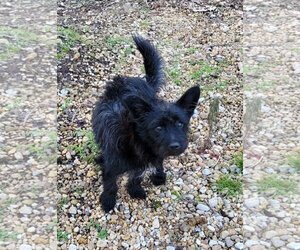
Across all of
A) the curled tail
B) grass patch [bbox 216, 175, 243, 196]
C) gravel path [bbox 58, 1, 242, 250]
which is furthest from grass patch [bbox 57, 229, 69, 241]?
the curled tail

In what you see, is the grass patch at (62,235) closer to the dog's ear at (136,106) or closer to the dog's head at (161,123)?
the dog's head at (161,123)

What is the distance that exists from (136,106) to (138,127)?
158mm

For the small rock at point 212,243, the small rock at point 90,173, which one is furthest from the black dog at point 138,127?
the small rock at point 212,243

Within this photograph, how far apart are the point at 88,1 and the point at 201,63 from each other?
6.12 ft

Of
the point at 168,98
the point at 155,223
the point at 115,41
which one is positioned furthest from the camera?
the point at 115,41

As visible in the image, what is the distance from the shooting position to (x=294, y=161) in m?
4.38

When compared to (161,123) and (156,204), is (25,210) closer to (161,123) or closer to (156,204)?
(156,204)

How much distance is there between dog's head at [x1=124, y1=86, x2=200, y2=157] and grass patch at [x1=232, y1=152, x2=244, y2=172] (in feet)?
2.94

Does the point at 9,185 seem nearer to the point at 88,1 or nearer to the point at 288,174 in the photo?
the point at 288,174

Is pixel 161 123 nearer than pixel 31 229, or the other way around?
pixel 161 123

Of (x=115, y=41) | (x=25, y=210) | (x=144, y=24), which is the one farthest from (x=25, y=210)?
(x=144, y=24)

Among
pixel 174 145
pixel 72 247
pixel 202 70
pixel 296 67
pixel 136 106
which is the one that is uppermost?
pixel 136 106

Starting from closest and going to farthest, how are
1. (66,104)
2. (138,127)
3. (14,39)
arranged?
(138,127) < (66,104) < (14,39)

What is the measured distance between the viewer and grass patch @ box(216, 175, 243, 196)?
4184mm
